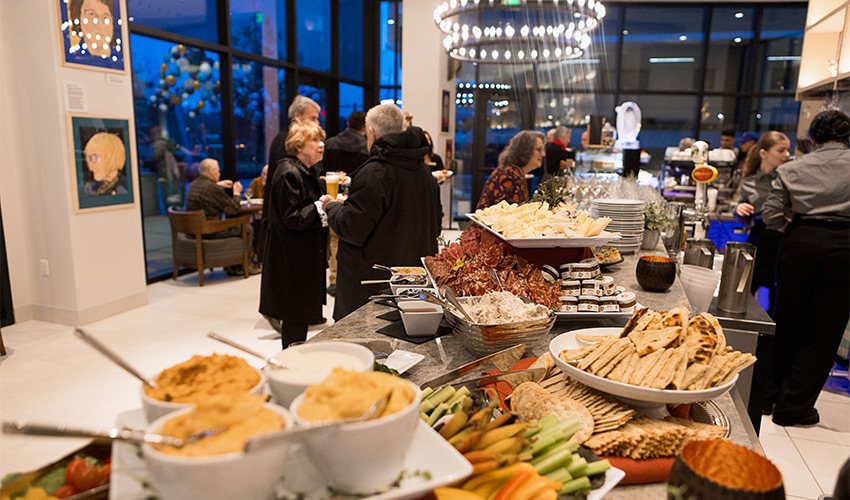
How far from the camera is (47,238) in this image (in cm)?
495

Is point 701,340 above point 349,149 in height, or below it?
below

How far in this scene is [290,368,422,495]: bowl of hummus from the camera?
709mm

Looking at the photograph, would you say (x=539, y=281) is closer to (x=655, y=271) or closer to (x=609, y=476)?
(x=655, y=271)

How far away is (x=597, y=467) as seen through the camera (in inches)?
38.3

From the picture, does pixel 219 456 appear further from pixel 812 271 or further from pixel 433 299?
pixel 812 271

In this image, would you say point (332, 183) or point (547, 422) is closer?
point (547, 422)

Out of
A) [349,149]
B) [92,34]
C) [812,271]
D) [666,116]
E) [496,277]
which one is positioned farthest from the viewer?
[666,116]

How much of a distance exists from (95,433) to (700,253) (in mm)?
2847

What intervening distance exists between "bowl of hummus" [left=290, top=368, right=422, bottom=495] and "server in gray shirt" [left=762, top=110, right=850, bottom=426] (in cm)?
362

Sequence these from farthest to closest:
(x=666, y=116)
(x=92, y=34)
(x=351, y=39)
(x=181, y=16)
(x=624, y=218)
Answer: (x=666, y=116)
(x=351, y=39)
(x=181, y=16)
(x=92, y=34)
(x=624, y=218)

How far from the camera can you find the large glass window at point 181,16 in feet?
20.3

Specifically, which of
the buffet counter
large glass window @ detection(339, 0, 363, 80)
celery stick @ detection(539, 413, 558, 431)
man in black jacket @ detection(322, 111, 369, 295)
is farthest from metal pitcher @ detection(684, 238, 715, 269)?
large glass window @ detection(339, 0, 363, 80)

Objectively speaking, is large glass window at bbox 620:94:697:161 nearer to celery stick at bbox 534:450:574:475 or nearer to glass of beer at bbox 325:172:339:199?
glass of beer at bbox 325:172:339:199

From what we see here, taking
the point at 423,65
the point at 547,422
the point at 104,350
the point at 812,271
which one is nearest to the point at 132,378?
the point at 104,350
